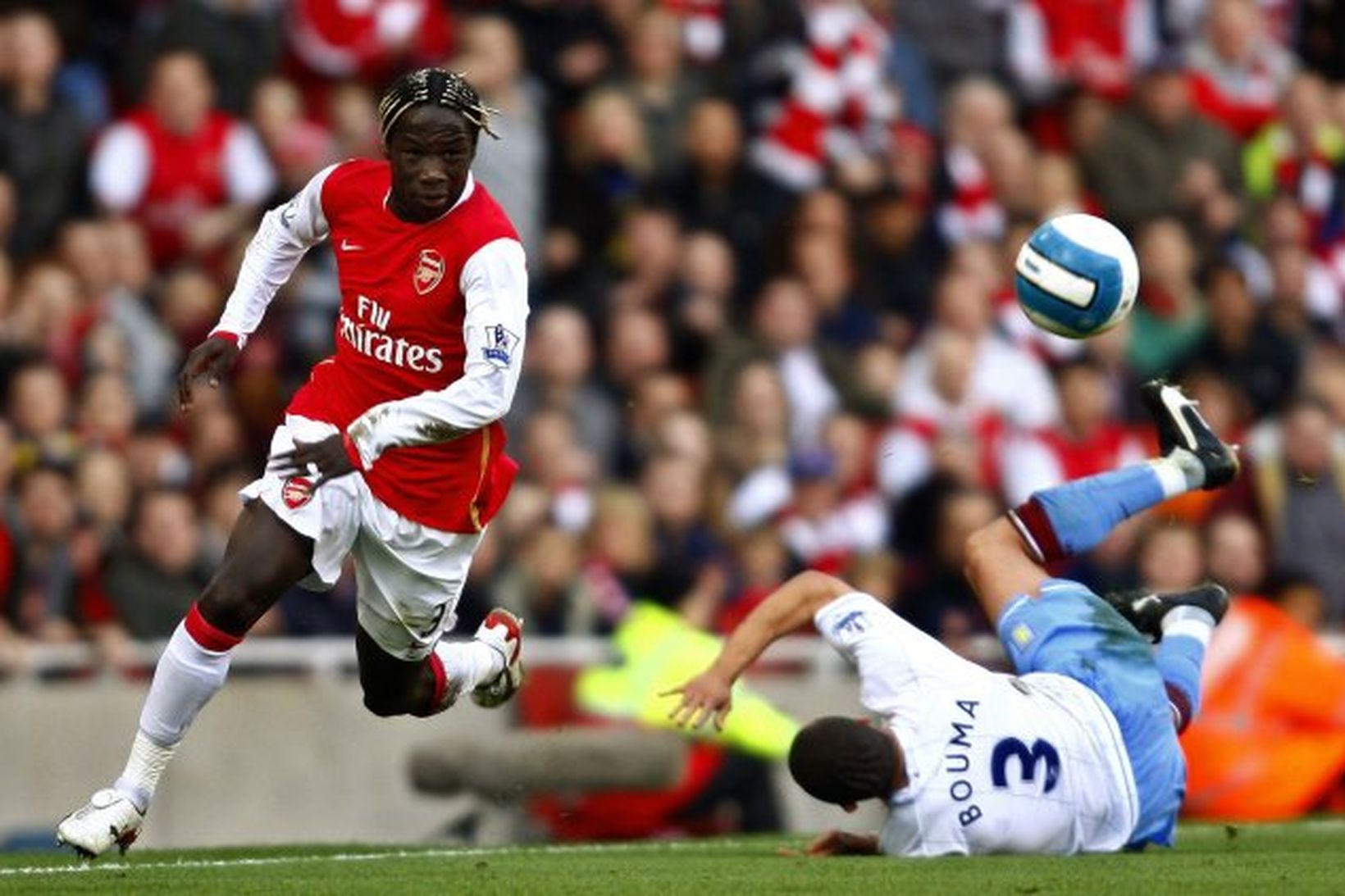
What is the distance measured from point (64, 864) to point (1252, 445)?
7726mm

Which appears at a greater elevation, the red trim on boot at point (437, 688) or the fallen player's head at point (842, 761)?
the fallen player's head at point (842, 761)

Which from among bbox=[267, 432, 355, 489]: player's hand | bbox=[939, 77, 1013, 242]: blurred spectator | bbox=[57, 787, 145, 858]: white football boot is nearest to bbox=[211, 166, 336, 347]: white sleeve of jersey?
bbox=[267, 432, 355, 489]: player's hand

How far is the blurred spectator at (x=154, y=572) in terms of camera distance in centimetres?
1329

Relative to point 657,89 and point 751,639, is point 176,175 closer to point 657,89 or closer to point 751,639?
point 657,89

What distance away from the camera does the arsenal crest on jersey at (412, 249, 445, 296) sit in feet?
33.2

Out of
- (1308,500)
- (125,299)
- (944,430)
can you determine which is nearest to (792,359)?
(944,430)

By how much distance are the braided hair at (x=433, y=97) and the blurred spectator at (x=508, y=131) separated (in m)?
5.22

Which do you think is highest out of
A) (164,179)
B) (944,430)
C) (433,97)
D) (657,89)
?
(433,97)

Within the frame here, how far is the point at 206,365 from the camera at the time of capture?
10328 mm

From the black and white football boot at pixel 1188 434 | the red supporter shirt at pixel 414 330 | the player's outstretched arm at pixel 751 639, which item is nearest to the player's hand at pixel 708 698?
the player's outstretched arm at pixel 751 639

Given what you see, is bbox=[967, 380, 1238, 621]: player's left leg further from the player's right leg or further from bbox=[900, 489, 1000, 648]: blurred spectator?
bbox=[900, 489, 1000, 648]: blurred spectator

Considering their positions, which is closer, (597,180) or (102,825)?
(102,825)

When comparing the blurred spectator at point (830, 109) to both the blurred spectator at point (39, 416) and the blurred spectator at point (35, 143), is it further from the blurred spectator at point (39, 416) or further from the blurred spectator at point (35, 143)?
the blurred spectator at point (39, 416)

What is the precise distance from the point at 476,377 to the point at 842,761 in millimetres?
1627
